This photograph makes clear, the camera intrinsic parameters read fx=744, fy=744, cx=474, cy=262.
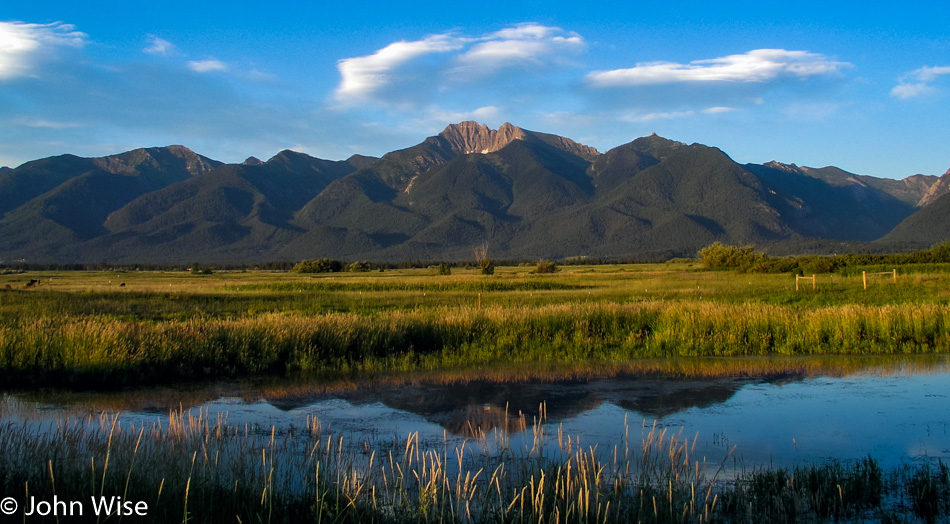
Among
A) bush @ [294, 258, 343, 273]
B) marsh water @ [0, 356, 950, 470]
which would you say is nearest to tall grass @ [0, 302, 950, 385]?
marsh water @ [0, 356, 950, 470]

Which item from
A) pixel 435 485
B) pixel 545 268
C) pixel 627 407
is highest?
pixel 545 268

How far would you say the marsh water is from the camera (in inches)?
409

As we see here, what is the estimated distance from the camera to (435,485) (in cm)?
684

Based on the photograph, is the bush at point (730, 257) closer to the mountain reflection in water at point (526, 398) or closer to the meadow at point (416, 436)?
the meadow at point (416, 436)

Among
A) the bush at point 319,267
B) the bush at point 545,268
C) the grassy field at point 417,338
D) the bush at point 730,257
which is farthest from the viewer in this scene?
the bush at point 319,267

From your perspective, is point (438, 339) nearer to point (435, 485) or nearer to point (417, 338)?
point (417, 338)

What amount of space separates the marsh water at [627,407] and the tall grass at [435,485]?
1054 mm

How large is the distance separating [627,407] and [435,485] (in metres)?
6.78

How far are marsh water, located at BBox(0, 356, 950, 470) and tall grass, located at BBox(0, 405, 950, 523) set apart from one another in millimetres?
1054

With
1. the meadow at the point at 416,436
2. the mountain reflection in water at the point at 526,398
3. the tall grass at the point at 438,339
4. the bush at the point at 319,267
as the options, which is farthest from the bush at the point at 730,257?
the mountain reflection in water at the point at 526,398

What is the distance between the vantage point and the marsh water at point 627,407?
10398mm

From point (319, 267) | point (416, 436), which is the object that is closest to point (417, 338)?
point (416, 436)

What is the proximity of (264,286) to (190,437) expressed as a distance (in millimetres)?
48699

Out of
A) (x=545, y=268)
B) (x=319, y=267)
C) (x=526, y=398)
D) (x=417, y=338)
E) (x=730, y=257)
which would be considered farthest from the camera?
(x=319, y=267)
